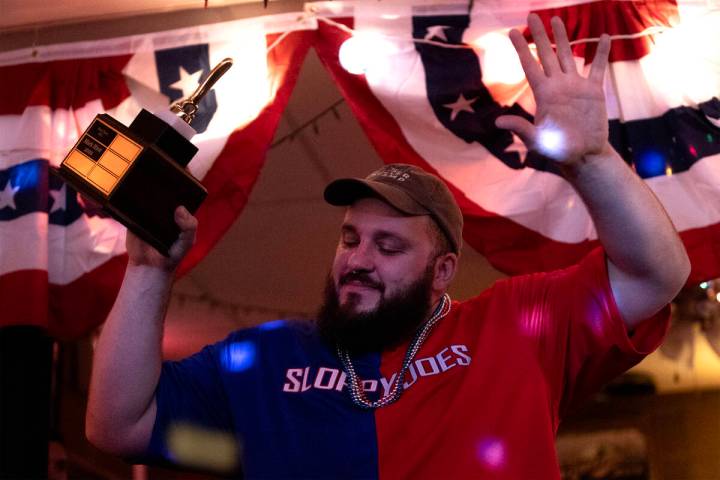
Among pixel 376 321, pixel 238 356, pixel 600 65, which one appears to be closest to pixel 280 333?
pixel 238 356

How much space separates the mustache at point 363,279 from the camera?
1.36 metres

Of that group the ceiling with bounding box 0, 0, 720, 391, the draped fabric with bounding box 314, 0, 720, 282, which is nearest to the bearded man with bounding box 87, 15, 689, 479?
the draped fabric with bounding box 314, 0, 720, 282

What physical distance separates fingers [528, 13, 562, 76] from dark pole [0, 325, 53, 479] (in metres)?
1.45

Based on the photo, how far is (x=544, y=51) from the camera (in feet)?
3.81

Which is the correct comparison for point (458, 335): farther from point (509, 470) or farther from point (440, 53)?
point (440, 53)

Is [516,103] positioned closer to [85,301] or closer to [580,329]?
[580,329]

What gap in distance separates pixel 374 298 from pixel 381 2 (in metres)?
1.07

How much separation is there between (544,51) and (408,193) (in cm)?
39

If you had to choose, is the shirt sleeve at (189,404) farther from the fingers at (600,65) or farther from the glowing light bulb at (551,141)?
the fingers at (600,65)

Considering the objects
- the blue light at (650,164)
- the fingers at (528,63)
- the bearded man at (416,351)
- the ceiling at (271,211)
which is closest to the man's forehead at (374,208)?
the bearded man at (416,351)

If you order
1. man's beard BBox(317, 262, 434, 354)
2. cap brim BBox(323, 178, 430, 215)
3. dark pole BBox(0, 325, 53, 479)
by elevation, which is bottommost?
dark pole BBox(0, 325, 53, 479)

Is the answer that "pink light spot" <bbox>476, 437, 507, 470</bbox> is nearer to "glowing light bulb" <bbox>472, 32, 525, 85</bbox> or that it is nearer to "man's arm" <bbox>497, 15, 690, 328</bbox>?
"man's arm" <bbox>497, 15, 690, 328</bbox>

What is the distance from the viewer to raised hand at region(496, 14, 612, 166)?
1.09 meters

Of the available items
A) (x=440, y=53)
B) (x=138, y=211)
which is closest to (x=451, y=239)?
(x=138, y=211)
